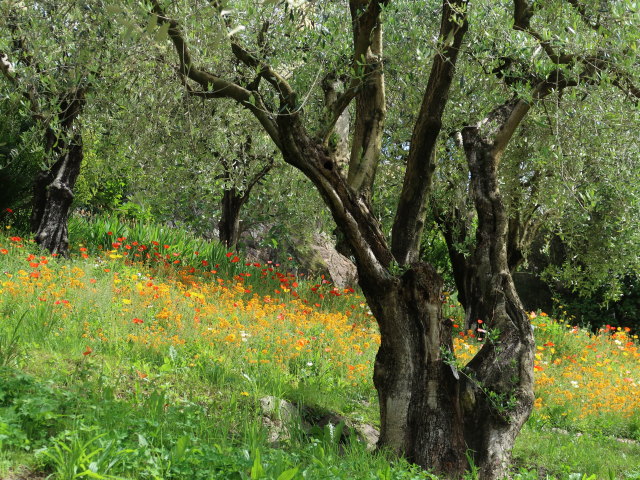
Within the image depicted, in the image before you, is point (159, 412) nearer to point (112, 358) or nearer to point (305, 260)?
point (112, 358)

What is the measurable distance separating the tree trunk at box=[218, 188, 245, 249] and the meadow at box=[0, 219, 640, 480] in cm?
219

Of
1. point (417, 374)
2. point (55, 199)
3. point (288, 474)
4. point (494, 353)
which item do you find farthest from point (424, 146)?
point (55, 199)

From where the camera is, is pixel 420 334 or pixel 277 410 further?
pixel 277 410

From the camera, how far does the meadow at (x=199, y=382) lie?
13.5 ft

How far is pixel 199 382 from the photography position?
6633mm

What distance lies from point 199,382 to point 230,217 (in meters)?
8.31

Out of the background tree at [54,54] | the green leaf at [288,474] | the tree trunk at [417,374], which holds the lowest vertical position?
the green leaf at [288,474]

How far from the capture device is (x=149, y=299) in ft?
28.5

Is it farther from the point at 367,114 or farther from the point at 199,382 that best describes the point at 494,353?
the point at 199,382

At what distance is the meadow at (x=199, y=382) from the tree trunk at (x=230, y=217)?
2.19m

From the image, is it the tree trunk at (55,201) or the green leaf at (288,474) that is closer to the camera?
the green leaf at (288,474)

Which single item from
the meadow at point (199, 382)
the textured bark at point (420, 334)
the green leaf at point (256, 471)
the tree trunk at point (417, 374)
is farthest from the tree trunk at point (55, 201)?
the green leaf at point (256, 471)

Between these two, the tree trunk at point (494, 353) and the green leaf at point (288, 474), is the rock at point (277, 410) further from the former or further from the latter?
the green leaf at point (288, 474)

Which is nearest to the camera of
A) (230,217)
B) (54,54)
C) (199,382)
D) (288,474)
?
(288,474)
